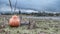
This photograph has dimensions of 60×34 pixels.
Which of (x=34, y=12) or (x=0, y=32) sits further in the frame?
(x=34, y=12)

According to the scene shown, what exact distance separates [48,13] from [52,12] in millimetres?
147

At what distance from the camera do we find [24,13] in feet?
20.0

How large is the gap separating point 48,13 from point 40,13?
0.35 metres

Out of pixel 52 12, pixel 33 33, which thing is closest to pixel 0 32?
pixel 33 33

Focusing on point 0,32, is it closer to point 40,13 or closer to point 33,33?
point 33,33

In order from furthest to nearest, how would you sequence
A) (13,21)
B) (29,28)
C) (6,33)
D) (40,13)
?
1. (40,13)
2. (13,21)
3. (29,28)
4. (6,33)

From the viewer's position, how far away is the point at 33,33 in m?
3.37

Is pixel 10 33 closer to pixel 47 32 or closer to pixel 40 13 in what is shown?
pixel 47 32

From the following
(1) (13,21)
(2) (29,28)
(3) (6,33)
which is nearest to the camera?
(3) (6,33)

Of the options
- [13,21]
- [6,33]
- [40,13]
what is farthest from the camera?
[40,13]

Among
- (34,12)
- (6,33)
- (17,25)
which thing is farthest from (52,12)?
(6,33)

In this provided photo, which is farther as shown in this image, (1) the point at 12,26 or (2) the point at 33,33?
(1) the point at 12,26

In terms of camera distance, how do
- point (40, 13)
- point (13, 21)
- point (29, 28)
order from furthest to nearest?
point (40, 13)
point (13, 21)
point (29, 28)

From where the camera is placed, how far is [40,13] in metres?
5.93
